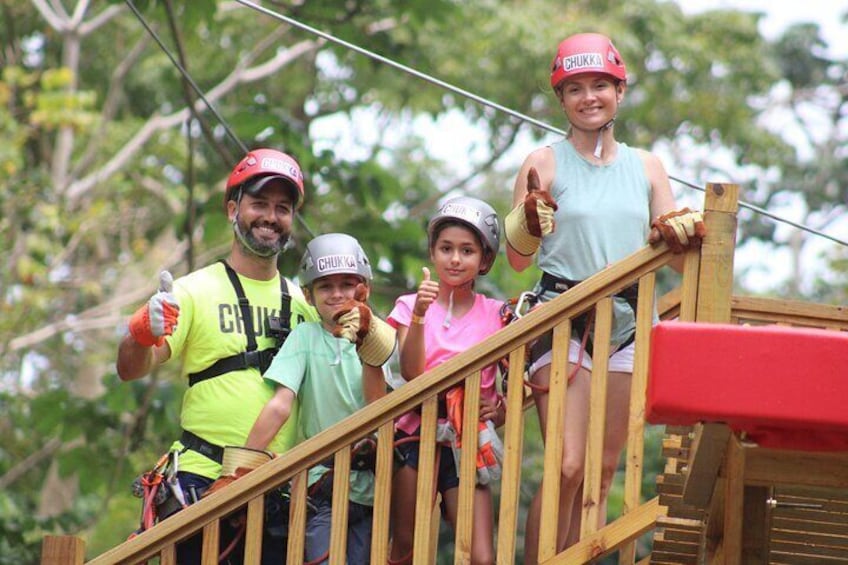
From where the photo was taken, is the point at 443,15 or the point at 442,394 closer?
the point at 442,394

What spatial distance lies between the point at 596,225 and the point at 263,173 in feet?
4.38

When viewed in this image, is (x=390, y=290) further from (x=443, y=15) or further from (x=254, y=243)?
(x=254, y=243)

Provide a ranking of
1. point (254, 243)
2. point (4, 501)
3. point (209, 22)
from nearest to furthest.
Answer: point (254, 243) < point (209, 22) < point (4, 501)

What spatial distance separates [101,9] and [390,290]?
8.73 m

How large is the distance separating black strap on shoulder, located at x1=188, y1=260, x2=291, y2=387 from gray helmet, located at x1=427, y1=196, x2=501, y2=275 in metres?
0.64

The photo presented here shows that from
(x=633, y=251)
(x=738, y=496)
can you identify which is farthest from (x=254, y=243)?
(x=738, y=496)

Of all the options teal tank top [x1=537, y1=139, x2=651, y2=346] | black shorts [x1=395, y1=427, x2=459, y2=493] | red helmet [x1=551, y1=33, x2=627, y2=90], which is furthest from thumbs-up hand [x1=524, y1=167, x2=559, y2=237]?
black shorts [x1=395, y1=427, x2=459, y2=493]

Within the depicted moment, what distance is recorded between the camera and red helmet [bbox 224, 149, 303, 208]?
6457mm

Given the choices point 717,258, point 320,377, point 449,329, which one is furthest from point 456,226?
point 717,258

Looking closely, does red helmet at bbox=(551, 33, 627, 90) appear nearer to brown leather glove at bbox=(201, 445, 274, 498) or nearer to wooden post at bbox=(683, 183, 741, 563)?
wooden post at bbox=(683, 183, 741, 563)

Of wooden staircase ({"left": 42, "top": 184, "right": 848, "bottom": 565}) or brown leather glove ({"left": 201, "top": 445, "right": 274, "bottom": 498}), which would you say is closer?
wooden staircase ({"left": 42, "top": 184, "right": 848, "bottom": 565})

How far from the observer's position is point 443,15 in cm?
1148

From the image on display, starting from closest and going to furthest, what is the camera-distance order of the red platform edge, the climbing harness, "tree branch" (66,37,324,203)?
the red platform edge → the climbing harness → "tree branch" (66,37,324,203)

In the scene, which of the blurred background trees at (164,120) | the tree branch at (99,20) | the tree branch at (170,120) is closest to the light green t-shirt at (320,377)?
the blurred background trees at (164,120)
